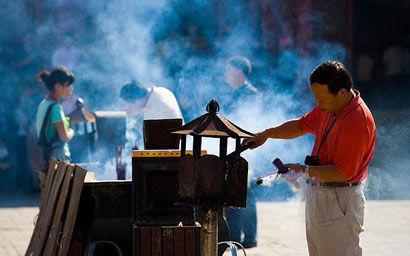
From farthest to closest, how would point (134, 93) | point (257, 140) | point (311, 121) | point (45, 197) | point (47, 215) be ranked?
point (134, 93), point (45, 197), point (47, 215), point (311, 121), point (257, 140)

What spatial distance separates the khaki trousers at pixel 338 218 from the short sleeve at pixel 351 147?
172 millimetres

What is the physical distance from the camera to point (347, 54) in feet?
47.7

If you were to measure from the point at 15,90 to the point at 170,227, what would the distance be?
8.79 m

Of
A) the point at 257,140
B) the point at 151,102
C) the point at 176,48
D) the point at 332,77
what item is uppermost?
the point at 176,48

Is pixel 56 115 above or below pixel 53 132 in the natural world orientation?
above

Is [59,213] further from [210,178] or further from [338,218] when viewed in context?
[338,218]

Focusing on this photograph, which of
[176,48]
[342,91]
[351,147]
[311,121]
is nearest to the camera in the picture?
[351,147]

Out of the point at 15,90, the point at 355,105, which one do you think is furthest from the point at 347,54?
the point at 355,105

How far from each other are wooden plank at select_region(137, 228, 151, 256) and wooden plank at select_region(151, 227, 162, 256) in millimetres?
19

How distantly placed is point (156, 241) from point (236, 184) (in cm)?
64

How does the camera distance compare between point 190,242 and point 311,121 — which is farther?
point 311,121

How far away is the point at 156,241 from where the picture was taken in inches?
200

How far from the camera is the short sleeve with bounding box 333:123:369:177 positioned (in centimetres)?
483

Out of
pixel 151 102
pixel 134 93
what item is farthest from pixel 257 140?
pixel 134 93
